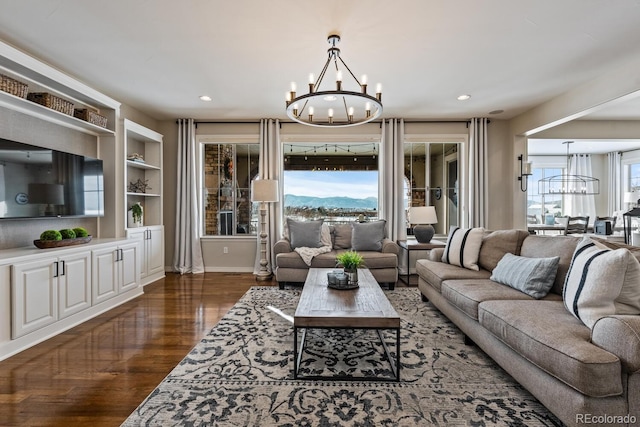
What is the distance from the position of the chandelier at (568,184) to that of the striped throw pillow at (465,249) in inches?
251

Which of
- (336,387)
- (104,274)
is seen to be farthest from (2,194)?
(336,387)

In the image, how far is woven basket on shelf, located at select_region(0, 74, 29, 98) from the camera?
2.69m

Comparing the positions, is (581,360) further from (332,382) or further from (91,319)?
(91,319)

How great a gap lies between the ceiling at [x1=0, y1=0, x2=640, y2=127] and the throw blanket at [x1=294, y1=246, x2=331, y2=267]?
2.20 meters

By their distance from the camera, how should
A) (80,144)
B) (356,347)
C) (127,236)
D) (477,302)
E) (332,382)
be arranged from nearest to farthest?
(332,382) < (477,302) < (356,347) < (80,144) < (127,236)

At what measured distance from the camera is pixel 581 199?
28.4 ft

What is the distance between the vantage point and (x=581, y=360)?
1448mm

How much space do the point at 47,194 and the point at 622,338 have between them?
463cm

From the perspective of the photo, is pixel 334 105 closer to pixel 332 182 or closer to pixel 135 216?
pixel 332 182

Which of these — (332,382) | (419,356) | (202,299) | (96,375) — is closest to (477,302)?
(419,356)

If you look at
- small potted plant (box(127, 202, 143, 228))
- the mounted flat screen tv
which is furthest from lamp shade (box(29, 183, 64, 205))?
small potted plant (box(127, 202, 143, 228))

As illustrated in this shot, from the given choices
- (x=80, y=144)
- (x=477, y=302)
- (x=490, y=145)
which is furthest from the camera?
(x=490, y=145)

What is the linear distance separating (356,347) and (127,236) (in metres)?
3.33
